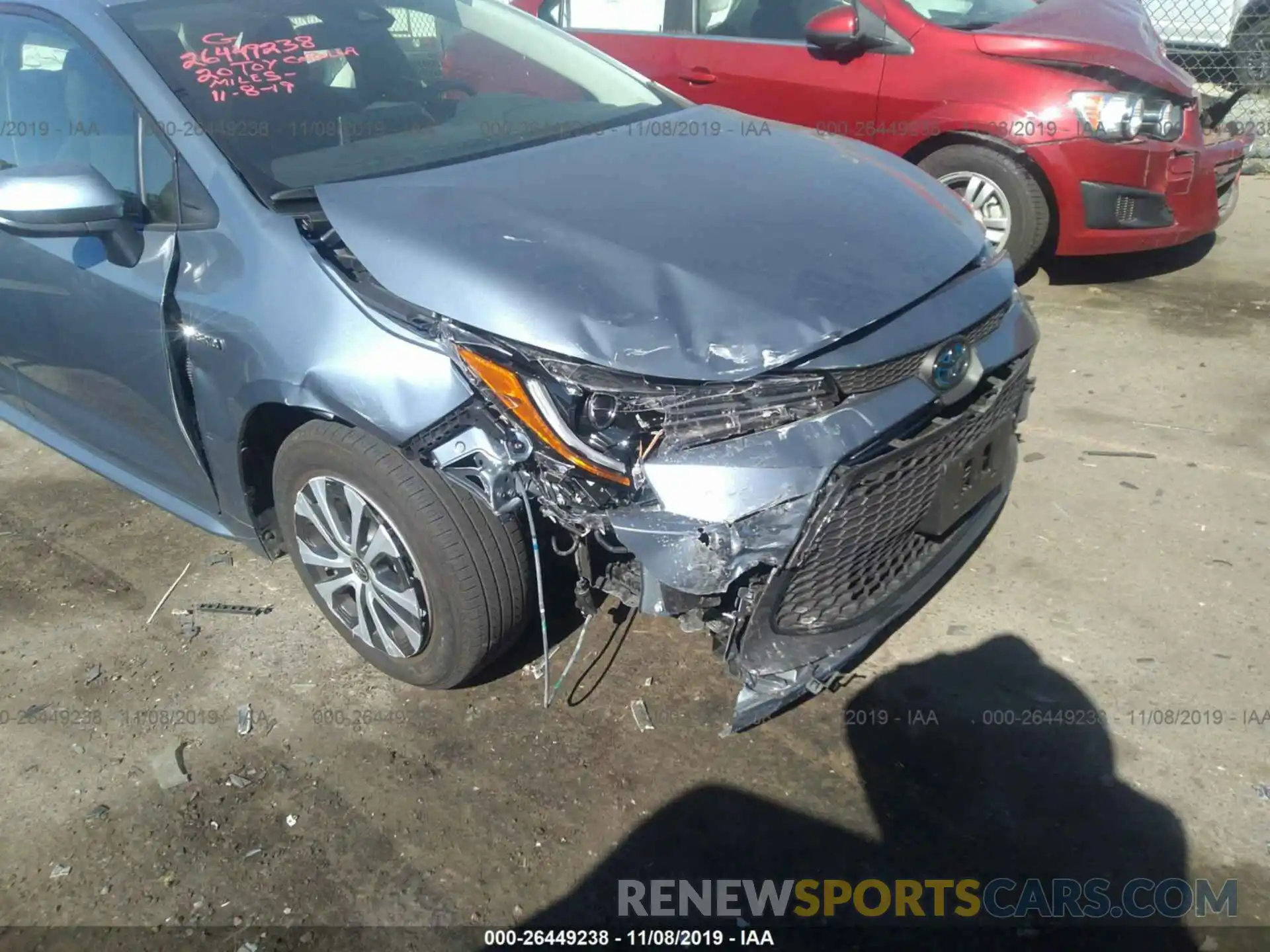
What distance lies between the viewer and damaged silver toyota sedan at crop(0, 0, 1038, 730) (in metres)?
2.09

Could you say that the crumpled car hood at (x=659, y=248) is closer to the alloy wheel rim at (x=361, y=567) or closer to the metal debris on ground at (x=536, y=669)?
the alloy wheel rim at (x=361, y=567)

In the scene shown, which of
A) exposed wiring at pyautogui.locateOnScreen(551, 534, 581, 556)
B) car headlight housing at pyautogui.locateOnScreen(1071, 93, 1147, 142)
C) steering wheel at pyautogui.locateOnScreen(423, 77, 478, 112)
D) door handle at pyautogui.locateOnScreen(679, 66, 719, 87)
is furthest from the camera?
door handle at pyautogui.locateOnScreen(679, 66, 719, 87)

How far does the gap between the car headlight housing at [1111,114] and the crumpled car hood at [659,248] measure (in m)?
2.32

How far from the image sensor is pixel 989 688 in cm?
264

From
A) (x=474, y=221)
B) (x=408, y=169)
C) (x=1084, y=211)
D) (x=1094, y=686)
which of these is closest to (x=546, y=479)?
(x=474, y=221)

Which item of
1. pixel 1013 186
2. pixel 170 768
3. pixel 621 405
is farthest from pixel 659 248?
pixel 1013 186

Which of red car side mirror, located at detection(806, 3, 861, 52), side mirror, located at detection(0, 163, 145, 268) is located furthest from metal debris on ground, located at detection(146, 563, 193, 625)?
red car side mirror, located at detection(806, 3, 861, 52)

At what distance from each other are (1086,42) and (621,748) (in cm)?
414

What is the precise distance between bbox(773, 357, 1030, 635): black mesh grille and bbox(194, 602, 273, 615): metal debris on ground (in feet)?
5.71

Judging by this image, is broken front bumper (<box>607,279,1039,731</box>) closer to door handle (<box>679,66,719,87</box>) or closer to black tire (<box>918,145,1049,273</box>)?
black tire (<box>918,145,1049,273</box>)

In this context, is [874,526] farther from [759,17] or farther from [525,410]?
[759,17]

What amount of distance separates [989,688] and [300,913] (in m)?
1.77

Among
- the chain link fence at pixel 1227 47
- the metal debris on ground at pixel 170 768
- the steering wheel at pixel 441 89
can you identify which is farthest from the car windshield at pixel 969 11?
the metal debris on ground at pixel 170 768

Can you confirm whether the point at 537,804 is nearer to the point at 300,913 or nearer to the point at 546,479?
the point at 300,913
